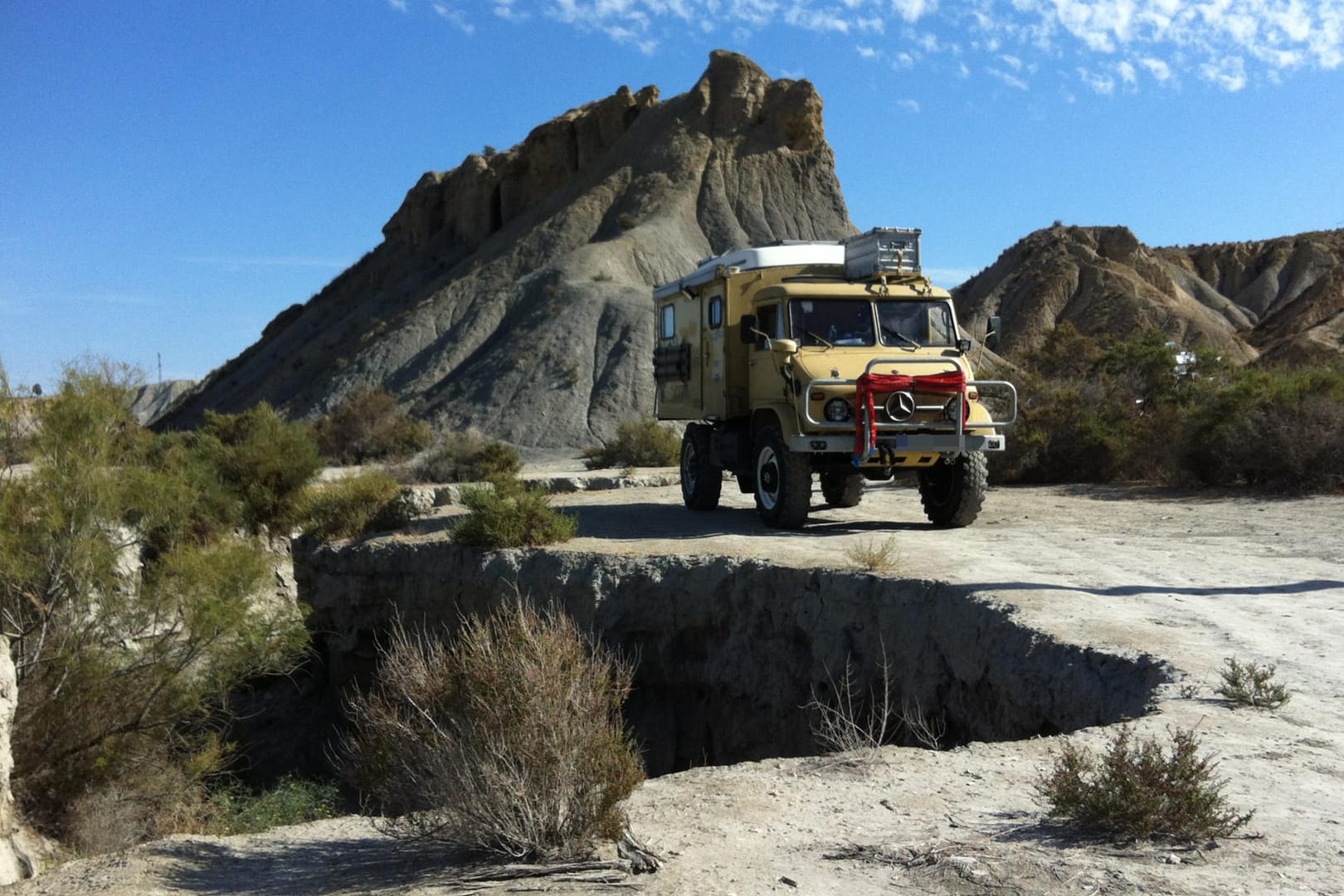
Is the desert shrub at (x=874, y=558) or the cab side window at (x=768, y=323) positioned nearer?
the desert shrub at (x=874, y=558)

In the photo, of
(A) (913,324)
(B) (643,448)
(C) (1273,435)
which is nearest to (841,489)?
(A) (913,324)

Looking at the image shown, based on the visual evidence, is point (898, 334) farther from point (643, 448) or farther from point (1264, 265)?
Result: point (1264, 265)

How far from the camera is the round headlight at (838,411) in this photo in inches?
517

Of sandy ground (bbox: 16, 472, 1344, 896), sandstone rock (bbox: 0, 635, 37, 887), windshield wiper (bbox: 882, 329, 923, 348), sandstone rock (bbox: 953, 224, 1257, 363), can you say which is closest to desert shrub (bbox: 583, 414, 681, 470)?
windshield wiper (bbox: 882, 329, 923, 348)

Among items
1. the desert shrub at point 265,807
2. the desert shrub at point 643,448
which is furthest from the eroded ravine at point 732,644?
the desert shrub at point 643,448

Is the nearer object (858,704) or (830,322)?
(858,704)

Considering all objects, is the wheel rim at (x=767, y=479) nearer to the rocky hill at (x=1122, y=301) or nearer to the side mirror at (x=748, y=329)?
the side mirror at (x=748, y=329)

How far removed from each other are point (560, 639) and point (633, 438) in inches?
980

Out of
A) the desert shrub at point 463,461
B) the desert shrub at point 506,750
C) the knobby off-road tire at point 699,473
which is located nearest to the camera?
the desert shrub at point 506,750

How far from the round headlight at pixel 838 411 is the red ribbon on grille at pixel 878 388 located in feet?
0.32

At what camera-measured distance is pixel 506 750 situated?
5.16 m

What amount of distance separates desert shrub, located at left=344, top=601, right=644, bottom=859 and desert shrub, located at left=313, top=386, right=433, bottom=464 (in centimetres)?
3125

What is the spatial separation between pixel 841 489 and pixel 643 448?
13534mm

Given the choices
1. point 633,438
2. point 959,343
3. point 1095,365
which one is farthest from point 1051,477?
point 633,438
